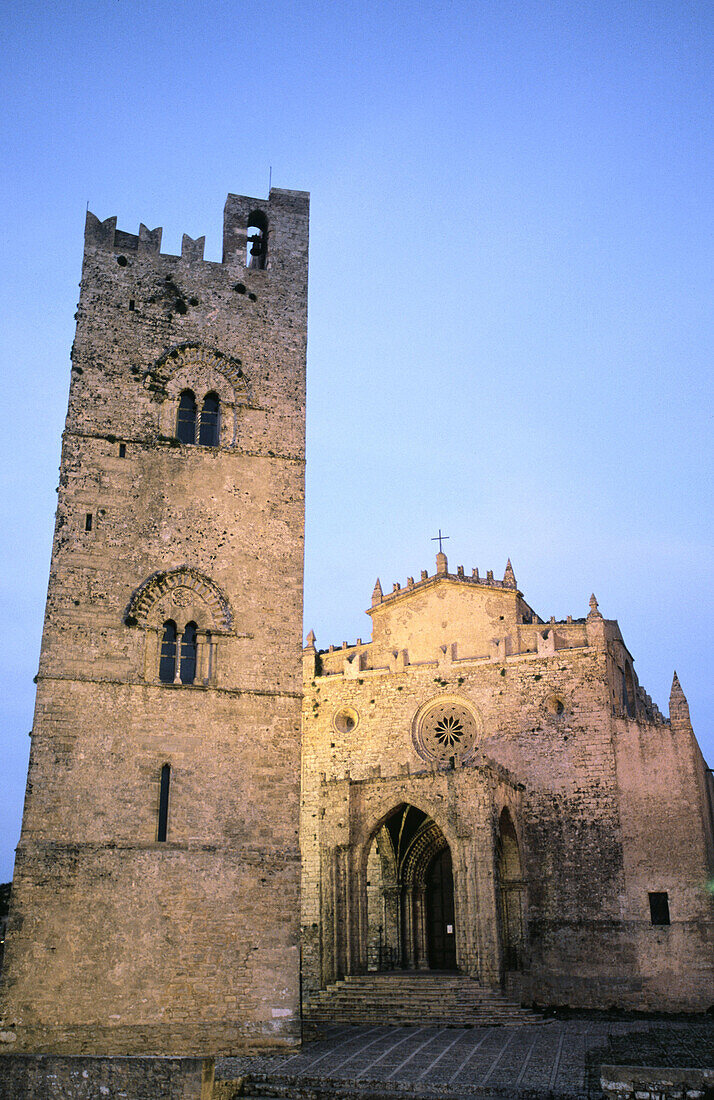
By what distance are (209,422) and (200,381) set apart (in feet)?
2.88

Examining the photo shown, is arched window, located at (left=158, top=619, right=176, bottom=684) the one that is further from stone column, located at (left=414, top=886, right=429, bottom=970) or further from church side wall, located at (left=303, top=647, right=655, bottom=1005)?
stone column, located at (left=414, top=886, right=429, bottom=970)

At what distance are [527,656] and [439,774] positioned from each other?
5.56m

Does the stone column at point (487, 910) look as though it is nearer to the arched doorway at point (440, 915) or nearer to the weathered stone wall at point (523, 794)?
the weathered stone wall at point (523, 794)

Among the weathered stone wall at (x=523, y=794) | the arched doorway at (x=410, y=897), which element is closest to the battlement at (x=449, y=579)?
the weathered stone wall at (x=523, y=794)

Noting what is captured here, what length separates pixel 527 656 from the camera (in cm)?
2845

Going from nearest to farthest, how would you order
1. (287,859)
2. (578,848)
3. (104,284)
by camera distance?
(287,859) < (104,284) < (578,848)

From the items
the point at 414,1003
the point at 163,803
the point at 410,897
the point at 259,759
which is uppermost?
the point at 259,759

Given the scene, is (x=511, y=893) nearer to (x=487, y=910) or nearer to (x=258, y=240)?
(x=487, y=910)

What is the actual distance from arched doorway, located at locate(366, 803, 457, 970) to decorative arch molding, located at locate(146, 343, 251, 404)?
12857mm

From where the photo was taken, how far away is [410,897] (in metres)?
27.6

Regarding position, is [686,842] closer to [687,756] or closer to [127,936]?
[687,756]

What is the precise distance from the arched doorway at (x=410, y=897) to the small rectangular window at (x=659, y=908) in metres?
5.45

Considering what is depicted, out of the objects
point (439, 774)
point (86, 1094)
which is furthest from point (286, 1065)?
point (439, 774)

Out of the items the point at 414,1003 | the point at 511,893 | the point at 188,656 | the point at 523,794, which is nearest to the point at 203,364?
the point at 188,656
